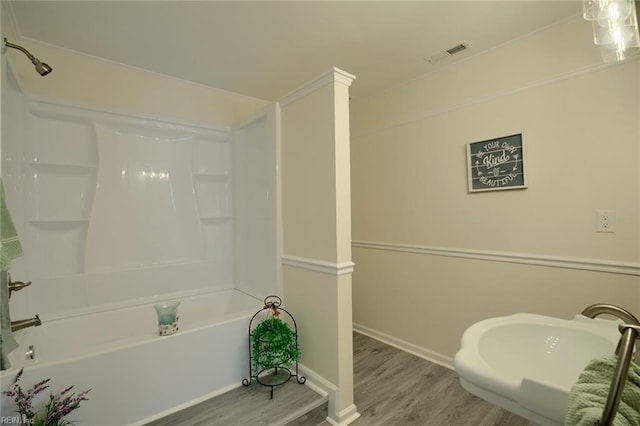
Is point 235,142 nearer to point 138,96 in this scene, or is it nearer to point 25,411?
point 138,96

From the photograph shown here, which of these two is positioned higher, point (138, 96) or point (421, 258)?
point (138, 96)

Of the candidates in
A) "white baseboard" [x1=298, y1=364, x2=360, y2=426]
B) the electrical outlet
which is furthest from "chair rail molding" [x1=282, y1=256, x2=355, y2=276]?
the electrical outlet

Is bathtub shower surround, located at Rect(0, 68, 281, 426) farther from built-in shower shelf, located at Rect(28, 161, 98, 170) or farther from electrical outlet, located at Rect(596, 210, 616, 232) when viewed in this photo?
electrical outlet, located at Rect(596, 210, 616, 232)

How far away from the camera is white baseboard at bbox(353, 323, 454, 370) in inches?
93.9

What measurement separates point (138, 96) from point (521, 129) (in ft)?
9.59

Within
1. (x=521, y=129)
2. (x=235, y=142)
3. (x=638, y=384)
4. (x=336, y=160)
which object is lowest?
(x=638, y=384)

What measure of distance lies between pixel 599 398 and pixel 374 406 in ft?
5.12

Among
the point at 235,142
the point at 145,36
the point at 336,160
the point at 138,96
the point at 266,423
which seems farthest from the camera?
the point at 235,142

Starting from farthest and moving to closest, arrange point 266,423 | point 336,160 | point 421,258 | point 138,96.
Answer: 1. point 421,258
2. point 138,96
3. point 336,160
4. point 266,423

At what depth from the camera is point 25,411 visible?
1.28 metres

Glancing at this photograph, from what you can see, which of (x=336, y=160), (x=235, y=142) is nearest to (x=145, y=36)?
(x=235, y=142)

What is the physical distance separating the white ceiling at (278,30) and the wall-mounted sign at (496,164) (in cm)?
71

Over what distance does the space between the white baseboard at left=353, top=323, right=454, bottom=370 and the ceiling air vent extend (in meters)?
2.38

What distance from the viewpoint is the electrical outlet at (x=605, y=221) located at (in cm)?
166
